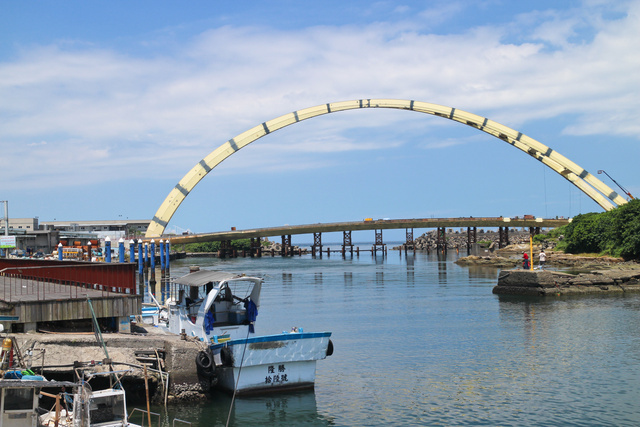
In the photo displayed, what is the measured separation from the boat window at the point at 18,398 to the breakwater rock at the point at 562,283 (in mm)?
38840

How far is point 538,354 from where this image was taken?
25453mm

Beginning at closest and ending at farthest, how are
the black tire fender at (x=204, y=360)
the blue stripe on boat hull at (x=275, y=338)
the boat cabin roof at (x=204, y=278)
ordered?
the black tire fender at (x=204, y=360) < the blue stripe on boat hull at (x=275, y=338) < the boat cabin roof at (x=204, y=278)

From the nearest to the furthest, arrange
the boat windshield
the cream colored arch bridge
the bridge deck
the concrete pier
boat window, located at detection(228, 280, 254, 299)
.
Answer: the boat windshield
the concrete pier
boat window, located at detection(228, 280, 254, 299)
the cream colored arch bridge
the bridge deck

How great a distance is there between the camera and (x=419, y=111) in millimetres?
108625

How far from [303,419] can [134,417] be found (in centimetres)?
480

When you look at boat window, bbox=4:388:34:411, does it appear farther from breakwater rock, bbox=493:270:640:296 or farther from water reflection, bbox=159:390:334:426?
breakwater rock, bbox=493:270:640:296

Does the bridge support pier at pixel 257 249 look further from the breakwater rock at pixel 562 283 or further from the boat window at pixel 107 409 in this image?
the boat window at pixel 107 409

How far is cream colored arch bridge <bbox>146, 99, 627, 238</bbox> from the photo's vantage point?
328ft

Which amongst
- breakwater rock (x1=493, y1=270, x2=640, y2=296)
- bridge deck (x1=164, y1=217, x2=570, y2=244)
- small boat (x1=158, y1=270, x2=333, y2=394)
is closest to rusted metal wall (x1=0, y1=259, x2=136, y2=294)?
small boat (x1=158, y1=270, x2=333, y2=394)

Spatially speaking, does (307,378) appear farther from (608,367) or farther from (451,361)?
(608,367)

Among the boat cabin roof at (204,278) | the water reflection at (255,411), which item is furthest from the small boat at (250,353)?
the water reflection at (255,411)

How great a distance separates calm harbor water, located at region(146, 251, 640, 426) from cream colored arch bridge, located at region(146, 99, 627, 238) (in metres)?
61.3

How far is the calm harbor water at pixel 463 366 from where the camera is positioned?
719 inches

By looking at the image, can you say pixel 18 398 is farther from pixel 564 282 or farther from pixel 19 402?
pixel 564 282
